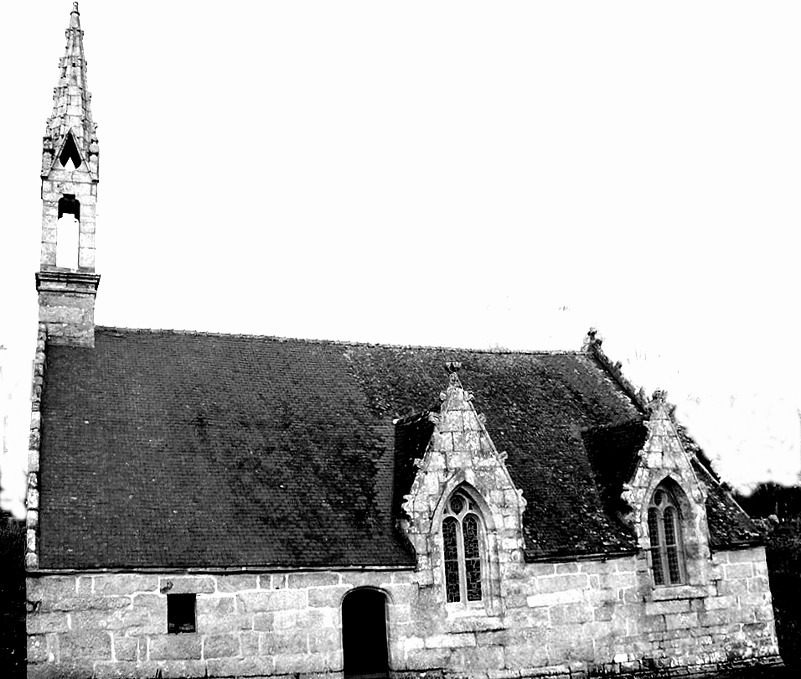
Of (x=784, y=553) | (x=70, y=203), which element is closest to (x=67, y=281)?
(x=70, y=203)

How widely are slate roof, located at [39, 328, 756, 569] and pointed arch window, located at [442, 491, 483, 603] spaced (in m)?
1.16

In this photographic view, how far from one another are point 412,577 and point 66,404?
27.7 ft

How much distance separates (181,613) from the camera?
1881cm

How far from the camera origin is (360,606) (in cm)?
2314

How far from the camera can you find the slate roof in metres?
19.5

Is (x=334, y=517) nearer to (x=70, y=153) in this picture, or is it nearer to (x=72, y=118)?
(x=70, y=153)

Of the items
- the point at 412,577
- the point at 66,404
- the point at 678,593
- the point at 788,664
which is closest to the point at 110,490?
the point at 66,404

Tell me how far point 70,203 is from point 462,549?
1303 centimetres

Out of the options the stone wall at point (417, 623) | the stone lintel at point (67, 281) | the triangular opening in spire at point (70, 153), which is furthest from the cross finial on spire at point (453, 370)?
the triangular opening in spire at point (70, 153)

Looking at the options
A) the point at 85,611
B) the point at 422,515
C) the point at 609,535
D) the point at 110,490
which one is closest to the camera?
the point at 85,611

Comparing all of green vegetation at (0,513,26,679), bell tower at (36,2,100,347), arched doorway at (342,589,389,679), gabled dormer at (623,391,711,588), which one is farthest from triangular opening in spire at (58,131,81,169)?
gabled dormer at (623,391,711,588)

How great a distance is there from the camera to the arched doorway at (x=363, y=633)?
73.2ft

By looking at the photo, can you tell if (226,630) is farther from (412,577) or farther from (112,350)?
(112,350)

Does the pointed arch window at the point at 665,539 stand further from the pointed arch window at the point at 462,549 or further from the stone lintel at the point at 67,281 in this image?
the stone lintel at the point at 67,281
